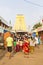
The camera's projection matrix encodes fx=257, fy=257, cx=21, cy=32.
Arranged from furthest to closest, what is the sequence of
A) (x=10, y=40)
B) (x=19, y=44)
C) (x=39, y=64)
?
(x=19, y=44), (x=10, y=40), (x=39, y=64)

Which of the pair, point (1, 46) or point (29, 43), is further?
point (1, 46)

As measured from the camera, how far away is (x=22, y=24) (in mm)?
130375

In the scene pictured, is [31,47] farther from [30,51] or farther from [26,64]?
[26,64]

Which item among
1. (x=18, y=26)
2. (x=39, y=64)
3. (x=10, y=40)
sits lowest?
(x=39, y=64)

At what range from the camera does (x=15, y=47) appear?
2591 cm

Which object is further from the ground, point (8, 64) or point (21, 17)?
point (21, 17)

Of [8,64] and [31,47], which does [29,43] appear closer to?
[31,47]

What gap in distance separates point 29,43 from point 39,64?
28.5ft

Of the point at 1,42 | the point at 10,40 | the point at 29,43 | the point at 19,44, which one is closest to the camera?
the point at 10,40

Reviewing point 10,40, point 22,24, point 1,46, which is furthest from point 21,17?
point 10,40

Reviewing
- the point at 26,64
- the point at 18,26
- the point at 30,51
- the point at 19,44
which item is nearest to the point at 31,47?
the point at 30,51

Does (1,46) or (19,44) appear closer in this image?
(19,44)

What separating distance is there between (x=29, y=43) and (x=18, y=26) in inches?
4111

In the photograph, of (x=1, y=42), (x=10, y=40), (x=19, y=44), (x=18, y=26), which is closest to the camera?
(x=10, y=40)
